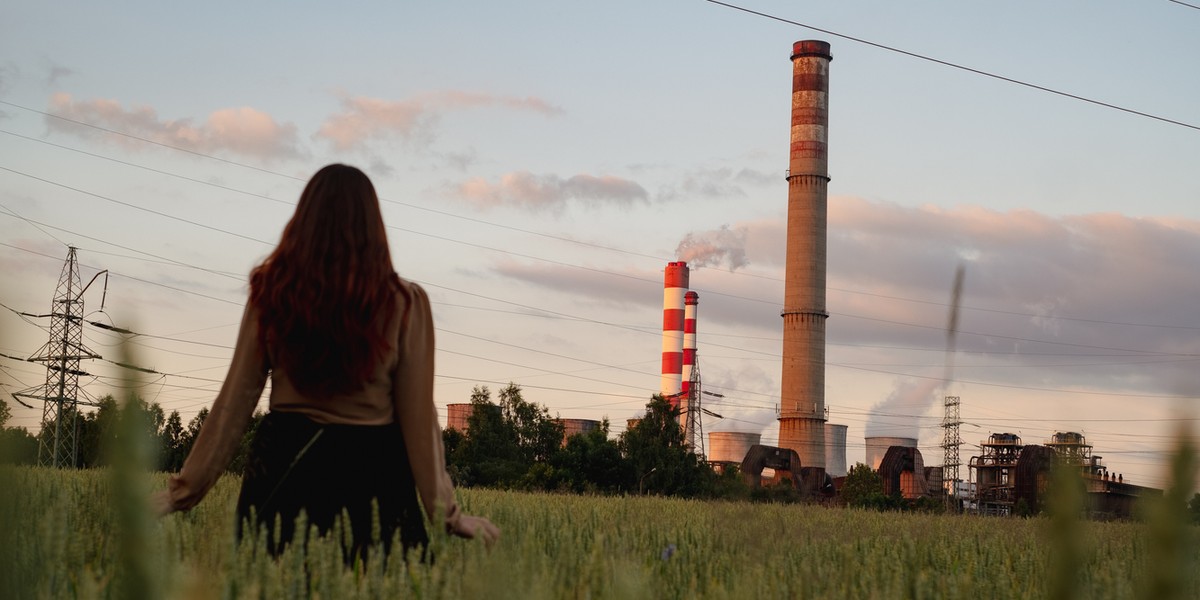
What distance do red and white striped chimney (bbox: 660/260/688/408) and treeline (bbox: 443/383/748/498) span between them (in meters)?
25.0

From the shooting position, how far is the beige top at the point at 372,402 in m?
3.25

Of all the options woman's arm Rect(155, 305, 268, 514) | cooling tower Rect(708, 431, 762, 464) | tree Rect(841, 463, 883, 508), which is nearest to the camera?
woman's arm Rect(155, 305, 268, 514)

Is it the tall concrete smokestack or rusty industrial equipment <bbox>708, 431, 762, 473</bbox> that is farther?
rusty industrial equipment <bbox>708, 431, 762, 473</bbox>

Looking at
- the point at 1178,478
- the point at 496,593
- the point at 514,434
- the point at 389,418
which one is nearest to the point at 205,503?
the point at 389,418

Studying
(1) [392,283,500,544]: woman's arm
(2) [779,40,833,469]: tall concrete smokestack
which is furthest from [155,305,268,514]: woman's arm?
(2) [779,40,833,469]: tall concrete smokestack

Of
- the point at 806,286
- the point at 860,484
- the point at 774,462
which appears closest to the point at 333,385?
the point at 860,484

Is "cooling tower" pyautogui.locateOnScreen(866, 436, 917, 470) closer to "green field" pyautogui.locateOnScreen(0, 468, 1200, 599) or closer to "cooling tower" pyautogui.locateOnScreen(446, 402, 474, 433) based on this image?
"cooling tower" pyautogui.locateOnScreen(446, 402, 474, 433)

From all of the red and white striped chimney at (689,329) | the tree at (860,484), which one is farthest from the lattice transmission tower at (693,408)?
the tree at (860,484)

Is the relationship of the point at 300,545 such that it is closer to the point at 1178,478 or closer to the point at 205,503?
the point at 1178,478

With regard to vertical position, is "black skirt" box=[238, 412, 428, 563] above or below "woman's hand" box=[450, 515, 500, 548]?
above

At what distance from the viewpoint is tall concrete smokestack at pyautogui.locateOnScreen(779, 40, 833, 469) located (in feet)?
192

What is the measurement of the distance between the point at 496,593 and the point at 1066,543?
14.2 inches

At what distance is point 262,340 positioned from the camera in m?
3.35

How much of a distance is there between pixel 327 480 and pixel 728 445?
2696 inches
